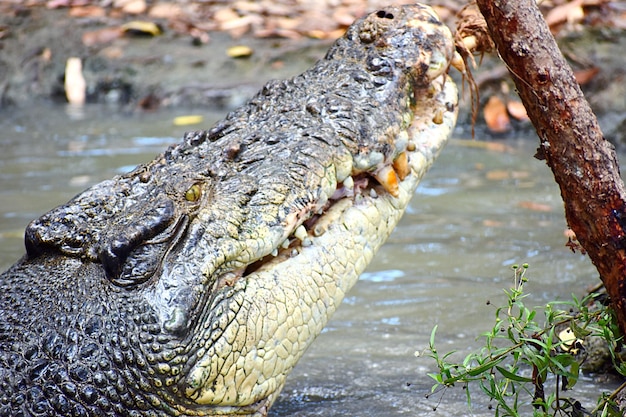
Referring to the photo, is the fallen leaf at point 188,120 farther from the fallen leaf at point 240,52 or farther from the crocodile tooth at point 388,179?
the crocodile tooth at point 388,179

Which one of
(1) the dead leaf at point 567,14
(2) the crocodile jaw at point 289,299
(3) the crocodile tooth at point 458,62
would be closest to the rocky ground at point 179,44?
(1) the dead leaf at point 567,14

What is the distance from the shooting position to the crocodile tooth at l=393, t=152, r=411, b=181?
2438mm

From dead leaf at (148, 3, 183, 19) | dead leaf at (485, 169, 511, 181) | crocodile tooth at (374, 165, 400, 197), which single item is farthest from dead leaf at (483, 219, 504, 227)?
dead leaf at (148, 3, 183, 19)

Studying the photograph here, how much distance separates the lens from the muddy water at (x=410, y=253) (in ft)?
8.98

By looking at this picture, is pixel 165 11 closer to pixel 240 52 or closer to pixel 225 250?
pixel 240 52

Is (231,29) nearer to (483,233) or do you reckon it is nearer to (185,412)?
(483,233)

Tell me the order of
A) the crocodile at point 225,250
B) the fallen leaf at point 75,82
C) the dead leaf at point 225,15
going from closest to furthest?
1. the crocodile at point 225,250
2. the fallen leaf at point 75,82
3. the dead leaf at point 225,15

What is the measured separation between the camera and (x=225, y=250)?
206 cm

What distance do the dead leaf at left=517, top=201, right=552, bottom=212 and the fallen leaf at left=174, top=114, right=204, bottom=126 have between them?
10.4 feet

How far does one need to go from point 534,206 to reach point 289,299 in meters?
3.14

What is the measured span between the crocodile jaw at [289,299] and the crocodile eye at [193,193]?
0.25m

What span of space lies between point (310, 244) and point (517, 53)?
2.41ft

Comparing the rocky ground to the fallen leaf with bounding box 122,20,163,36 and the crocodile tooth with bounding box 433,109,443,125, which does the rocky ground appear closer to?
the fallen leaf with bounding box 122,20,163,36

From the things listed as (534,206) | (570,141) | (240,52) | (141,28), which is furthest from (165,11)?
(570,141)
